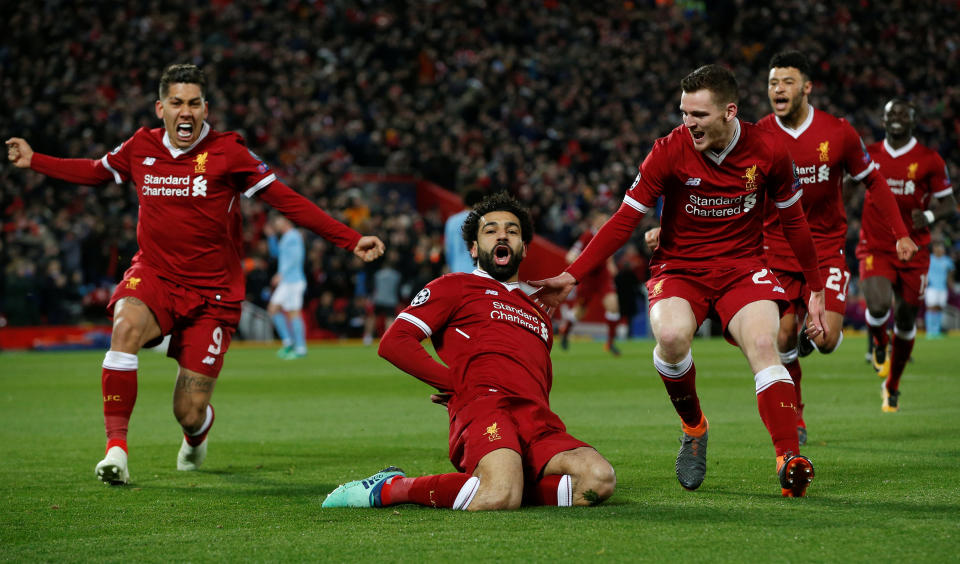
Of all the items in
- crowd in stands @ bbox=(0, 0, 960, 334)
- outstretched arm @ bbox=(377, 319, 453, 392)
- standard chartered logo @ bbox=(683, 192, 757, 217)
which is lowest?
outstretched arm @ bbox=(377, 319, 453, 392)

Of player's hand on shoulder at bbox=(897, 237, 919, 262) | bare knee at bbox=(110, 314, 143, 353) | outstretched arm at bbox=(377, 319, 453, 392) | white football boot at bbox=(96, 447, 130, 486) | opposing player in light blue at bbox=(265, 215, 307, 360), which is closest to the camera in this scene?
outstretched arm at bbox=(377, 319, 453, 392)

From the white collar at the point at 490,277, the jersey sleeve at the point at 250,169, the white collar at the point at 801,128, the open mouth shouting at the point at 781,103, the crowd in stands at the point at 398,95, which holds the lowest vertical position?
the white collar at the point at 490,277

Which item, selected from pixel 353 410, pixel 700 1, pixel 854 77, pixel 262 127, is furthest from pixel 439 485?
pixel 700 1

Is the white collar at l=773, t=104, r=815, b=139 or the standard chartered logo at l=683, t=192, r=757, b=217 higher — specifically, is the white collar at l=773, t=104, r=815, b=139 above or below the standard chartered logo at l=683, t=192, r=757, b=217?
above

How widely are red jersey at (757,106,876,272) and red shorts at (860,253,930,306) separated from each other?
2.51 meters

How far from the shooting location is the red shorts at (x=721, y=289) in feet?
19.7

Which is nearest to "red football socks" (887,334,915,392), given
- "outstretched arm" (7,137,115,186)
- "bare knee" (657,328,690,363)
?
"bare knee" (657,328,690,363)

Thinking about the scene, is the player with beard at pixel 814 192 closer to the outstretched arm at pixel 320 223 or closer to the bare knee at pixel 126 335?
the outstretched arm at pixel 320 223

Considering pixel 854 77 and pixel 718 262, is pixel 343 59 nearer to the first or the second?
pixel 854 77

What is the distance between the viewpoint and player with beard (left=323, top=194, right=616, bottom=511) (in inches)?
210

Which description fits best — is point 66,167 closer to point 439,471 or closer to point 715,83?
point 439,471

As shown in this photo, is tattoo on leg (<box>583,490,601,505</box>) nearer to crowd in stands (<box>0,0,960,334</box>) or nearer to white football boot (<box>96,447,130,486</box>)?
white football boot (<box>96,447,130,486</box>)

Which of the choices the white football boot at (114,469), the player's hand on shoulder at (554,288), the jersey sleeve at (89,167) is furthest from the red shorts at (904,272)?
the white football boot at (114,469)

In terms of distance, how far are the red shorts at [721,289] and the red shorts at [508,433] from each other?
3.48 ft
